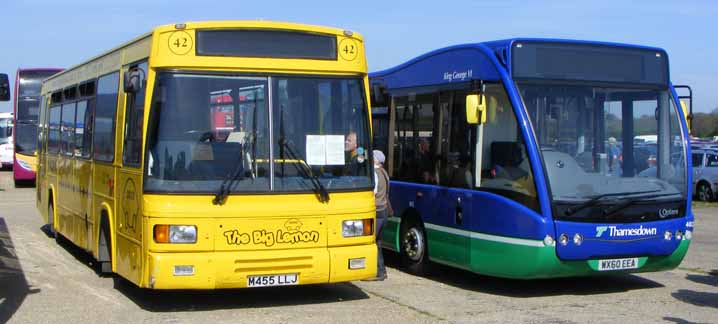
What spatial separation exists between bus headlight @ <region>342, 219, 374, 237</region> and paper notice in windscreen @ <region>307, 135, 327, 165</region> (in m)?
0.67

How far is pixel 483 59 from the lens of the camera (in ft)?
35.8

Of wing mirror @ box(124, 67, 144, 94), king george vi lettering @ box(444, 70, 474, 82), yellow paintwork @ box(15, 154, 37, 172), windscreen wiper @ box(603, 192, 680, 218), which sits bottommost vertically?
yellow paintwork @ box(15, 154, 37, 172)

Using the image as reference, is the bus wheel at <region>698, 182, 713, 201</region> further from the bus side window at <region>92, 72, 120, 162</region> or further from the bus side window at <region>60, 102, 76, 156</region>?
the bus side window at <region>92, 72, 120, 162</region>

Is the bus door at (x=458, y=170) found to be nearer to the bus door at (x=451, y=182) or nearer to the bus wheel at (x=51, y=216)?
the bus door at (x=451, y=182)

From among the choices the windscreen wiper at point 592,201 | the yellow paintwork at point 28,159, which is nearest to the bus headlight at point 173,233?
the windscreen wiper at point 592,201

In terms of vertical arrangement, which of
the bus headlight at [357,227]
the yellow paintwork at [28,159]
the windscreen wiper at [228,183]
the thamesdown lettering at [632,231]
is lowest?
the yellow paintwork at [28,159]

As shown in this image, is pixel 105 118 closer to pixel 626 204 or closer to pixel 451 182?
pixel 451 182

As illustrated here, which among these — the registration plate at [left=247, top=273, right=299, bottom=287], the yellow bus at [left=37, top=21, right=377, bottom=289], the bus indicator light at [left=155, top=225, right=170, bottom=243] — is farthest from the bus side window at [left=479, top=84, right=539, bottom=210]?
the bus indicator light at [left=155, top=225, right=170, bottom=243]

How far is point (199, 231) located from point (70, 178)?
5.38 meters

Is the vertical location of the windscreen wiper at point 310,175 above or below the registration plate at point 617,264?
above

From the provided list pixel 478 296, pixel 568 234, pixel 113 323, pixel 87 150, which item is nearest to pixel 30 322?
pixel 113 323

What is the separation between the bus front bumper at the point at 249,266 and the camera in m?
8.94

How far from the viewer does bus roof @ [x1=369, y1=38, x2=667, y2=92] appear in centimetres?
1066

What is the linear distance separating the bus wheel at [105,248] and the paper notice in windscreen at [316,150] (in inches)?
110
